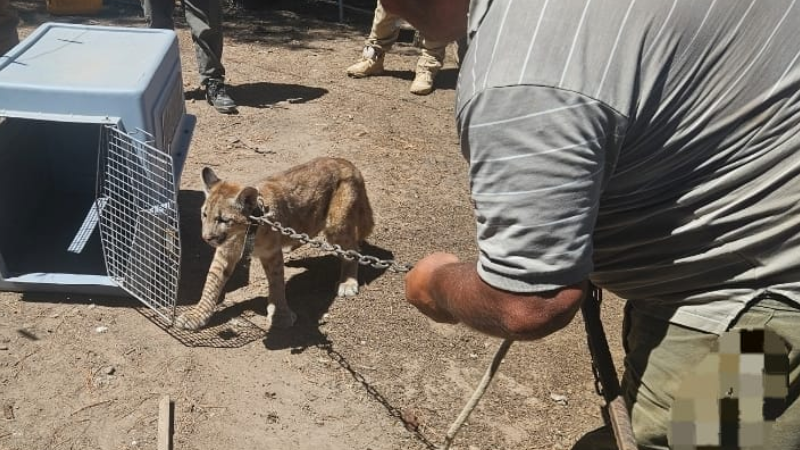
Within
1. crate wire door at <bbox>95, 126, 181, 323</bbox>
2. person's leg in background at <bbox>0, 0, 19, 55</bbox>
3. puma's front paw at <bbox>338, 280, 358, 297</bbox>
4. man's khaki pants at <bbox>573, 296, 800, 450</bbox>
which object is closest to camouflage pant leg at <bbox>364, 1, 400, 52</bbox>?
person's leg in background at <bbox>0, 0, 19, 55</bbox>

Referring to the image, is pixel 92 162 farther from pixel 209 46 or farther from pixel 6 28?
pixel 6 28

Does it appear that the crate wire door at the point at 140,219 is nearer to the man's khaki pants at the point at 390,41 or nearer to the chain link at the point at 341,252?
the chain link at the point at 341,252

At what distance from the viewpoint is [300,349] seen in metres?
4.61

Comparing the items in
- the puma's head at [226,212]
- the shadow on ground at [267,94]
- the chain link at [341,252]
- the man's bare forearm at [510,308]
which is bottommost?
the shadow on ground at [267,94]

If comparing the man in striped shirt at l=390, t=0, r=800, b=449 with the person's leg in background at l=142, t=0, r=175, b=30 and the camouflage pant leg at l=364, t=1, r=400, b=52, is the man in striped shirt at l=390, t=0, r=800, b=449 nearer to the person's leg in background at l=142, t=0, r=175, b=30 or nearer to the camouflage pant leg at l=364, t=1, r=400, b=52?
the person's leg in background at l=142, t=0, r=175, b=30

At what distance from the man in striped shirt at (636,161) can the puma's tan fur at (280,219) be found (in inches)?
100

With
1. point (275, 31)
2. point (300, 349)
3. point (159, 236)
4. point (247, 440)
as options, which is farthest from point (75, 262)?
point (275, 31)

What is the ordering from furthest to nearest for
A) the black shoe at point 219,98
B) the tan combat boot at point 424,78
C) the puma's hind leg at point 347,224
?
the tan combat boot at point 424,78 < the black shoe at point 219,98 < the puma's hind leg at point 347,224

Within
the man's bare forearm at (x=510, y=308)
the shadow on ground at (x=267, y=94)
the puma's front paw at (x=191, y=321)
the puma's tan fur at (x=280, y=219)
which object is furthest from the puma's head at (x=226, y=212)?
the shadow on ground at (x=267, y=94)

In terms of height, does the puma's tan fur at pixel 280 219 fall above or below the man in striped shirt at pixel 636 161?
below

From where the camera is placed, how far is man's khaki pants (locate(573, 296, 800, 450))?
196 centimetres

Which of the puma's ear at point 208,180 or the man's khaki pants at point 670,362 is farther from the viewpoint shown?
the puma's ear at point 208,180

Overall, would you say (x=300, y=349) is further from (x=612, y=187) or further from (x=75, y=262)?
(x=612, y=187)

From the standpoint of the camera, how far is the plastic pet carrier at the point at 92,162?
168 inches
